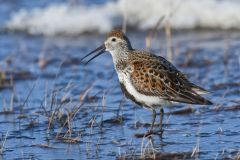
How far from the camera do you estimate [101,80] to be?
36.1ft

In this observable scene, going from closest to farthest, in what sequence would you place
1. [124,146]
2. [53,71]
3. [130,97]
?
1. [124,146]
2. [130,97]
3. [53,71]

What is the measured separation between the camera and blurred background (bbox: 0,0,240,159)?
7.38m

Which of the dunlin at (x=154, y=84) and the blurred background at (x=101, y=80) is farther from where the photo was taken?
the dunlin at (x=154, y=84)

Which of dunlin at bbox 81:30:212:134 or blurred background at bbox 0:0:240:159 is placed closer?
blurred background at bbox 0:0:240:159

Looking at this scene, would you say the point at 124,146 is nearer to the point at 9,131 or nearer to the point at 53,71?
the point at 9,131

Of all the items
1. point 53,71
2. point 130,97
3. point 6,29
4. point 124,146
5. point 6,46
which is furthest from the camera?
point 6,29

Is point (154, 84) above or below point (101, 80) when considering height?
below

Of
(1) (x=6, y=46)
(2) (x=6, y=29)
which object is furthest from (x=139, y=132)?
(2) (x=6, y=29)

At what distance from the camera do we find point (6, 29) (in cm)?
1546

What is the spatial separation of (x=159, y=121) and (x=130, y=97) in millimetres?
737

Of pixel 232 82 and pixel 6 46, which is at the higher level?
pixel 6 46

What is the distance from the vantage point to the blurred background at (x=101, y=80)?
24.2ft

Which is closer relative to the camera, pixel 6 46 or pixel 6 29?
pixel 6 46

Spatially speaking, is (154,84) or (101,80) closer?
(154,84)
